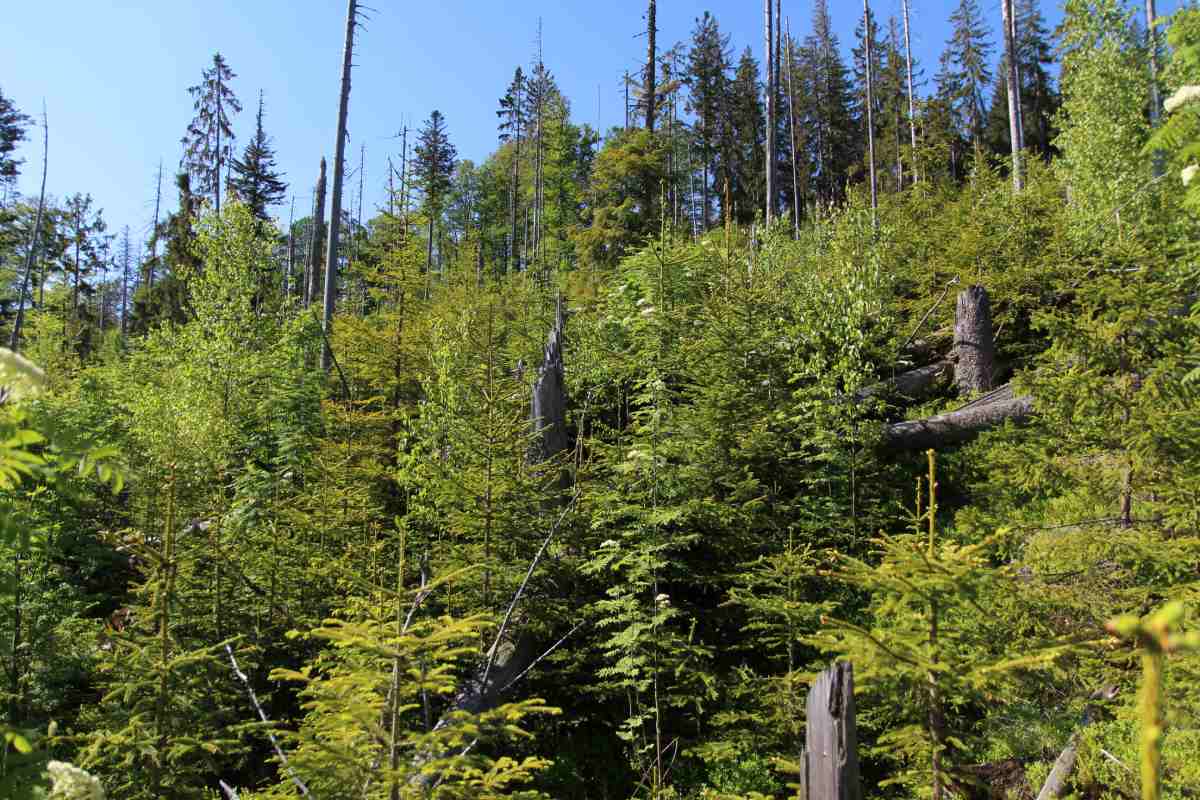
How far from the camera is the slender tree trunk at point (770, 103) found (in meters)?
19.4

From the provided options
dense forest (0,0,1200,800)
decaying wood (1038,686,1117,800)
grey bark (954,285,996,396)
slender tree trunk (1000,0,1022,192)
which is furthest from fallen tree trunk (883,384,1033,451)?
slender tree trunk (1000,0,1022,192)

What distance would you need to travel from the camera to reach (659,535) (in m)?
6.04

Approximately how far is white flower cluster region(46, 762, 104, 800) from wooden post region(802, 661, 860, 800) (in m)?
3.05

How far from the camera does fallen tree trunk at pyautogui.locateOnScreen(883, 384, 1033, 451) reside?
9508 mm

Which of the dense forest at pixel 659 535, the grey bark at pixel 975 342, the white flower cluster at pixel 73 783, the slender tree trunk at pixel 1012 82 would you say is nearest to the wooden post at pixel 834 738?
the dense forest at pixel 659 535

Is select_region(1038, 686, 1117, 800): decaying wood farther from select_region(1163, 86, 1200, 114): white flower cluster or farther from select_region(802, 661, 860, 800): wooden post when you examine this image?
select_region(1163, 86, 1200, 114): white flower cluster

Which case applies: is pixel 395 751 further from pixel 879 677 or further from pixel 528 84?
pixel 528 84

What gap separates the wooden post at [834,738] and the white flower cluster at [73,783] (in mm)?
3055

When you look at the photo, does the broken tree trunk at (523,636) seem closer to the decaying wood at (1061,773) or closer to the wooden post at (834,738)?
the wooden post at (834,738)

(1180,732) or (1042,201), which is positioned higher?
(1042,201)

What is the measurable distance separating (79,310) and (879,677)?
44384 mm

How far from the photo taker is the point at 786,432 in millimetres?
7582

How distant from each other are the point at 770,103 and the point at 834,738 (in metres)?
20.4

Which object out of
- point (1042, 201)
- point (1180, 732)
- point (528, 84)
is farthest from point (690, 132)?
point (1180, 732)
